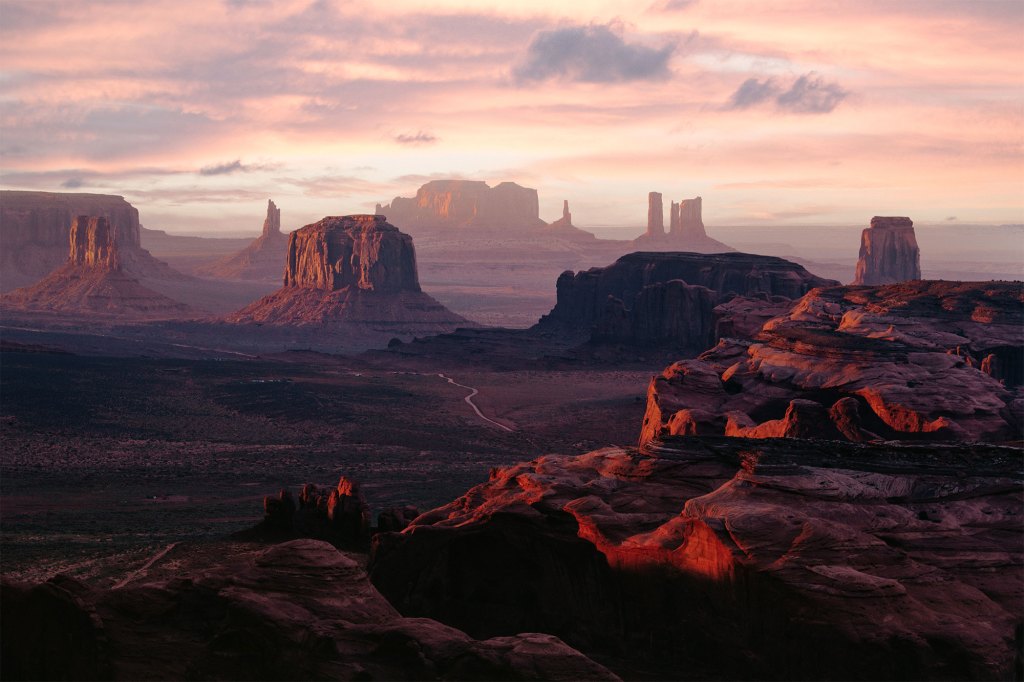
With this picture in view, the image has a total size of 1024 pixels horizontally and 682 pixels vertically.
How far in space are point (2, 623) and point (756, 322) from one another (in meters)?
66.3

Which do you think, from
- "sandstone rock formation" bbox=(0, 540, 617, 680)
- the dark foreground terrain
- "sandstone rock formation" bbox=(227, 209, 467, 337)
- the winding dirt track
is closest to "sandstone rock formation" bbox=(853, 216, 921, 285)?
"sandstone rock formation" bbox=(227, 209, 467, 337)

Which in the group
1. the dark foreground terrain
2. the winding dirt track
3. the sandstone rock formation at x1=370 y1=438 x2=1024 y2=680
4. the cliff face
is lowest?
the winding dirt track

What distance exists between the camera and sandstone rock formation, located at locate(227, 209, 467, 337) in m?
148

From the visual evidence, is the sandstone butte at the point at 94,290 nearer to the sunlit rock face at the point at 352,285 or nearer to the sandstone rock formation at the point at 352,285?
the sandstone rock formation at the point at 352,285

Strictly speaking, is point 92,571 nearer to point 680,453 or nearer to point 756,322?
point 680,453

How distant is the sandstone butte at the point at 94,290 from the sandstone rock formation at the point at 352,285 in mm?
16455

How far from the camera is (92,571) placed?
24141mm

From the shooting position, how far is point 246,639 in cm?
1527

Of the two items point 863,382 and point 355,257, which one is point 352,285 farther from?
point 863,382

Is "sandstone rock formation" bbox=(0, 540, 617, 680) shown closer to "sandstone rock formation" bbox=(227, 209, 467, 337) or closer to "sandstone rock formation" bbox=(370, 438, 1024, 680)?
"sandstone rock formation" bbox=(370, 438, 1024, 680)

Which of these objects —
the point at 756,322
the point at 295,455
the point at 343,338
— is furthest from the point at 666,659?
the point at 343,338

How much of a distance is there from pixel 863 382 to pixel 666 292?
64.3m

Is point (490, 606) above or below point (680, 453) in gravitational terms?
below

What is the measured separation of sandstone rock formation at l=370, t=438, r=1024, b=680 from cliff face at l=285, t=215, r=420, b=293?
132 metres
